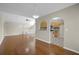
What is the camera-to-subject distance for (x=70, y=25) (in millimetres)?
2904

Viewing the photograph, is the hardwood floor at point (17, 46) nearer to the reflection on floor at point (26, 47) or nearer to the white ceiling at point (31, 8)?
the reflection on floor at point (26, 47)

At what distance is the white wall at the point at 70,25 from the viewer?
2763 mm

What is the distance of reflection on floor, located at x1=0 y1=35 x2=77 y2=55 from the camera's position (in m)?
2.70

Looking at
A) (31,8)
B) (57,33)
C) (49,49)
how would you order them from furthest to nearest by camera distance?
1. (57,33)
2. (49,49)
3. (31,8)

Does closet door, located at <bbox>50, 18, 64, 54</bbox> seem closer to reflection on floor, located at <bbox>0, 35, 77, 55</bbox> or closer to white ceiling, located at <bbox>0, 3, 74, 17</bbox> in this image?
reflection on floor, located at <bbox>0, 35, 77, 55</bbox>

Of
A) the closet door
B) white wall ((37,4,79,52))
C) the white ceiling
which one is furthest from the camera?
the closet door

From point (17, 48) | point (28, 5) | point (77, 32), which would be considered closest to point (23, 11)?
point (28, 5)

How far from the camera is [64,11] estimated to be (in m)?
2.81

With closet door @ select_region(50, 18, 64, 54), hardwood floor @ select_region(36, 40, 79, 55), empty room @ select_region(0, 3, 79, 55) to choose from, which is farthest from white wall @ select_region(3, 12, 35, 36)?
closet door @ select_region(50, 18, 64, 54)

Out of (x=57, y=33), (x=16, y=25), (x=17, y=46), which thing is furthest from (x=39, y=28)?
(x=17, y=46)

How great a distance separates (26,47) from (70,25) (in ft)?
4.12

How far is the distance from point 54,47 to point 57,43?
A: 0.44 ft

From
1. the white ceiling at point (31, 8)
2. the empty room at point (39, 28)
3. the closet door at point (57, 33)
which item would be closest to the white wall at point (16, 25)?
the empty room at point (39, 28)

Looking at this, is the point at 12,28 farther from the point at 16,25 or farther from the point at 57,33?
the point at 57,33
